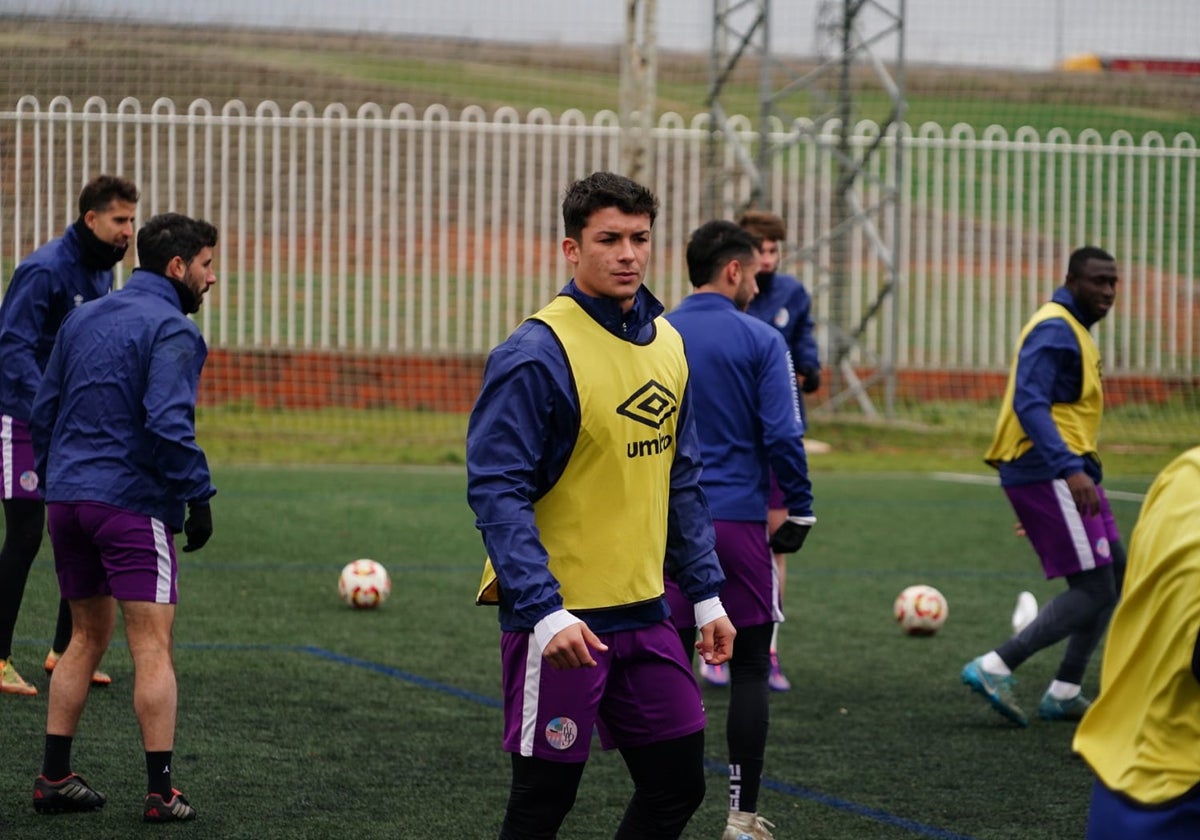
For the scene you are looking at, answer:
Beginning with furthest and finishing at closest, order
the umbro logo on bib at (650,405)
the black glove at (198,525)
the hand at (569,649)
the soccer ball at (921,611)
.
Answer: the soccer ball at (921,611) → the black glove at (198,525) → the umbro logo on bib at (650,405) → the hand at (569,649)

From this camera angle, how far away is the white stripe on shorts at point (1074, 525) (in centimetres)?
686

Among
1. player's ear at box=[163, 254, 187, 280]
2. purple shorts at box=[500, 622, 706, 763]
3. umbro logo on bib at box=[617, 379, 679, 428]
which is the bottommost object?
purple shorts at box=[500, 622, 706, 763]

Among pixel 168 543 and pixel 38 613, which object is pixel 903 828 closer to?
pixel 168 543

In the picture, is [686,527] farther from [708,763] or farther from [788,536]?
[708,763]

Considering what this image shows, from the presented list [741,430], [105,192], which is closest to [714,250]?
[741,430]

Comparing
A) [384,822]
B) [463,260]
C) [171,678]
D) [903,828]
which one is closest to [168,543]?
[171,678]

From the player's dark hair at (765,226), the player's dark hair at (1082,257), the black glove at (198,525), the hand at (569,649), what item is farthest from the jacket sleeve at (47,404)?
the player's dark hair at (1082,257)

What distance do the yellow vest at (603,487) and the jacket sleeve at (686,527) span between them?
0.20m

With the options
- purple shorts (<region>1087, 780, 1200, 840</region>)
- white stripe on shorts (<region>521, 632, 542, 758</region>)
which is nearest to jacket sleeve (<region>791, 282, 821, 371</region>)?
white stripe on shorts (<region>521, 632, 542, 758</region>)

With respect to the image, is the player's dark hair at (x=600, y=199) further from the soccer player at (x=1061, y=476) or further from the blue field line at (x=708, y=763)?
the soccer player at (x=1061, y=476)

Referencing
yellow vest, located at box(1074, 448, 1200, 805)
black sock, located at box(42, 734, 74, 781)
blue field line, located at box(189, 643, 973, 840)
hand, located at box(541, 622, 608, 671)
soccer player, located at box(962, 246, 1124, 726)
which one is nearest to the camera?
yellow vest, located at box(1074, 448, 1200, 805)

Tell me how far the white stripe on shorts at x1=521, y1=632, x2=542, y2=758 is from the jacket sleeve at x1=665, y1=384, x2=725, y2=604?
525 mm

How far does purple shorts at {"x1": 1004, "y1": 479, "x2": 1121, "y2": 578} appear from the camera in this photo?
687cm

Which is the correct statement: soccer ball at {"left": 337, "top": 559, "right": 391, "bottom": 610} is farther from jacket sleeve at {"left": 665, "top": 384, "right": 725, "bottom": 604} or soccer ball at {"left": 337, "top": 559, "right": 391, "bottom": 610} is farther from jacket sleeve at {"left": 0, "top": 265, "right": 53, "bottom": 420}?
jacket sleeve at {"left": 665, "top": 384, "right": 725, "bottom": 604}
